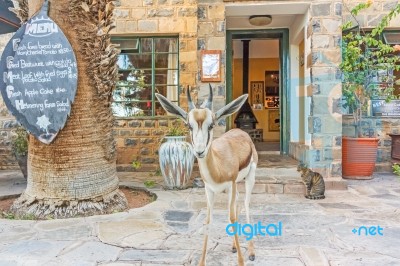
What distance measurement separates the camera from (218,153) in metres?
2.72

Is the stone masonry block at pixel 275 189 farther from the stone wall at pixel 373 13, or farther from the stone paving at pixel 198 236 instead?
the stone wall at pixel 373 13

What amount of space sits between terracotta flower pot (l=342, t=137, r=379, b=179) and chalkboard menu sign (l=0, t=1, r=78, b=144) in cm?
434

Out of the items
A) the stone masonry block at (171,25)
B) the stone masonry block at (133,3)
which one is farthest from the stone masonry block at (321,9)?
the stone masonry block at (133,3)

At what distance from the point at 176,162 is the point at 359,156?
301 cm

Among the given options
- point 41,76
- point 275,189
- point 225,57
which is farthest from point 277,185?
point 41,76

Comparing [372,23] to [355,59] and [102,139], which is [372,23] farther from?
[102,139]

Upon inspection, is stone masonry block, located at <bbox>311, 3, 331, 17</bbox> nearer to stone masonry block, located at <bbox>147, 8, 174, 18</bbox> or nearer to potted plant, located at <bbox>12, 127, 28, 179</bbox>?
stone masonry block, located at <bbox>147, 8, 174, 18</bbox>

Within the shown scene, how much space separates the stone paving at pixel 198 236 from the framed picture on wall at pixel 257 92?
28.4 feet

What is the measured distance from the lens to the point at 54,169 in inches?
166

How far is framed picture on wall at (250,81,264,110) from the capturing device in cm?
1345

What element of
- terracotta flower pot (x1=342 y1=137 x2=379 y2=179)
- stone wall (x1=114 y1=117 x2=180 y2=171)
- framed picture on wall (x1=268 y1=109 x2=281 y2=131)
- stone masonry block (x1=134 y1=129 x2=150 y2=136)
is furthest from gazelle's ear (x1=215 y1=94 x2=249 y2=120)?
framed picture on wall (x1=268 y1=109 x2=281 y2=131)

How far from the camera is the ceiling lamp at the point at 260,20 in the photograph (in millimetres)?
7079

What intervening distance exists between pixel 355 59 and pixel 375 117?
1.47 meters

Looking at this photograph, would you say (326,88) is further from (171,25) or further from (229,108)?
(229,108)
